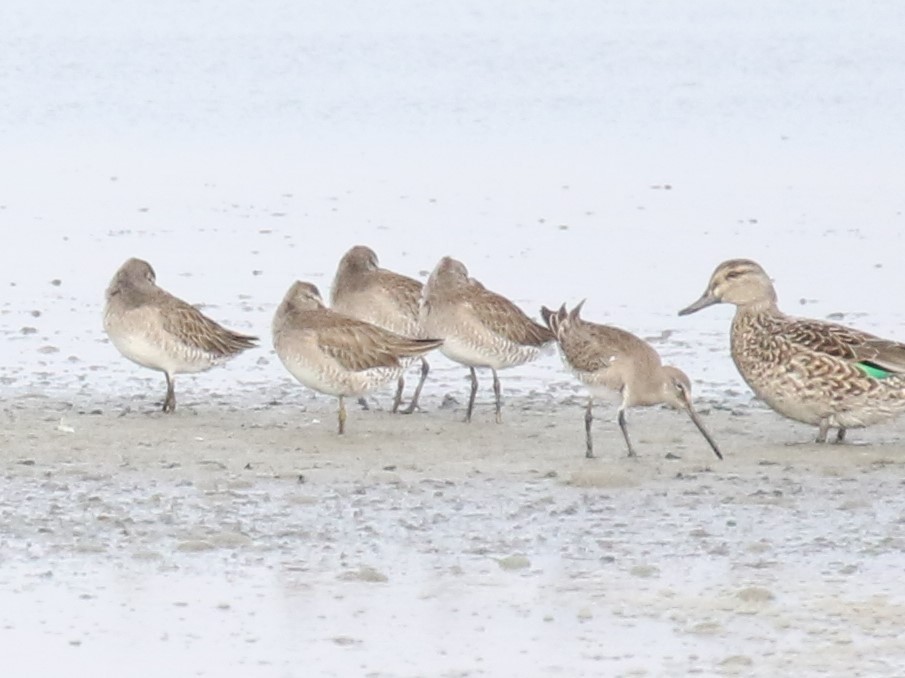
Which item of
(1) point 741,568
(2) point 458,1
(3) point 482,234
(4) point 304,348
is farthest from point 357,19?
(1) point 741,568

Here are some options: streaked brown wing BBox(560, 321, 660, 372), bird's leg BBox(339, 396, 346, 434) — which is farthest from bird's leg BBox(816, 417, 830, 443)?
bird's leg BBox(339, 396, 346, 434)

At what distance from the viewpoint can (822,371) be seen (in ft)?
32.2

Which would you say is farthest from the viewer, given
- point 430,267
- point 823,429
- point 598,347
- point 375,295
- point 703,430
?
point 430,267

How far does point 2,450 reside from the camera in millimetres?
9336

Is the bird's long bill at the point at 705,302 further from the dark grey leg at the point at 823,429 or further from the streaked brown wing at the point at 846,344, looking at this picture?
the dark grey leg at the point at 823,429

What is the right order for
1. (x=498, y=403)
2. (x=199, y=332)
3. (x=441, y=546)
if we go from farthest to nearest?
(x=199, y=332)
(x=498, y=403)
(x=441, y=546)

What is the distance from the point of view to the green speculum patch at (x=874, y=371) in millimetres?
9719

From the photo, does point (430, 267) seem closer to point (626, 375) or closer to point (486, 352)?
point (486, 352)

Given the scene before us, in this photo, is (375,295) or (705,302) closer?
(705,302)

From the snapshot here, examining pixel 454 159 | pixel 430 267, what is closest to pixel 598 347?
pixel 430 267

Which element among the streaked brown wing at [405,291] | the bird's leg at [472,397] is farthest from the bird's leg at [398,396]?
the streaked brown wing at [405,291]

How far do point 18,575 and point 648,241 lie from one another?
882 cm

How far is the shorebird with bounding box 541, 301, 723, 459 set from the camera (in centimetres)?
961

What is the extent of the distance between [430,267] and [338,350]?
14.3 ft
